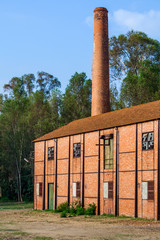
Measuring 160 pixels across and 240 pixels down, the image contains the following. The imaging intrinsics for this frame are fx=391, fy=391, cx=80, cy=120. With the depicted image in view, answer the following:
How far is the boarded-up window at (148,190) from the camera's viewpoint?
69.5 ft

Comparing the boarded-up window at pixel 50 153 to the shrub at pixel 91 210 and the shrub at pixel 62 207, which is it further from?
the shrub at pixel 91 210

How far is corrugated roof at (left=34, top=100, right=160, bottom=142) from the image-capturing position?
23.2 m

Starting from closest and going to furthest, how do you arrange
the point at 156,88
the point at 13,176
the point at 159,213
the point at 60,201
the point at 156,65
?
the point at 159,213 < the point at 60,201 < the point at 156,88 < the point at 156,65 < the point at 13,176

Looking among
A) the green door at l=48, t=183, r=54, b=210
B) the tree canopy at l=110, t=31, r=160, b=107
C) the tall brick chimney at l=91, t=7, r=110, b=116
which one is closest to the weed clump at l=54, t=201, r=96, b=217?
the green door at l=48, t=183, r=54, b=210

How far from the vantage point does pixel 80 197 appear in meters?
26.8

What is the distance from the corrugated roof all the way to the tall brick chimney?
2.84 meters

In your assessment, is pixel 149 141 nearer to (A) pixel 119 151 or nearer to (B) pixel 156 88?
(A) pixel 119 151

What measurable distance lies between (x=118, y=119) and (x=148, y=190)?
5.86 metres

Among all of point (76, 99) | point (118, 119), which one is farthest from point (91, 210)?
point (76, 99)

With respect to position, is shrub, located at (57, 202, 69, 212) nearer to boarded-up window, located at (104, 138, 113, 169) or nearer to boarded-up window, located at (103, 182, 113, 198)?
boarded-up window, located at (103, 182, 113, 198)

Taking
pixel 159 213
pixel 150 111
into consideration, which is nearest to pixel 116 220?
pixel 159 213

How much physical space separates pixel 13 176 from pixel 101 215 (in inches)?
1130

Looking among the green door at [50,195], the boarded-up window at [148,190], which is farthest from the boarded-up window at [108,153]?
the green door at [50,195]

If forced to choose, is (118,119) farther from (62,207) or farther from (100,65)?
(100,65)
